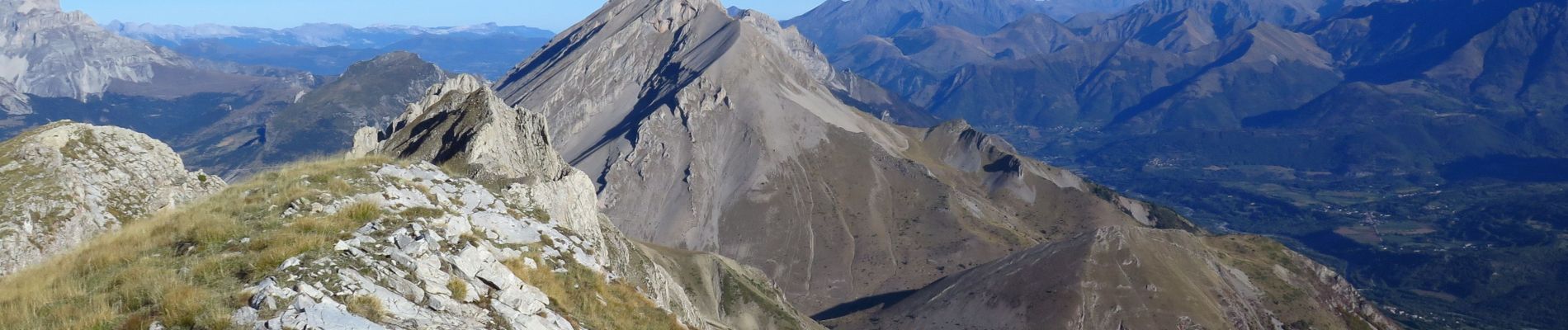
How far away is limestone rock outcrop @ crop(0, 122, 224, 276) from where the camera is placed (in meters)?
31.7

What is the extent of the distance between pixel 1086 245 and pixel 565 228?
143664mm

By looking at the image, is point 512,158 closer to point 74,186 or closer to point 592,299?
point 74,186

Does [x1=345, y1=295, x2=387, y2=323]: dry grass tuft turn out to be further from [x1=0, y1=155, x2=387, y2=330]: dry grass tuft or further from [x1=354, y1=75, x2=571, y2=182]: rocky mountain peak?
[x1=354, y1=75, x2=571, y2=182]: rocky mountain peak

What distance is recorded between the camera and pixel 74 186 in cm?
3409

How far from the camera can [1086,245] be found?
16400cm

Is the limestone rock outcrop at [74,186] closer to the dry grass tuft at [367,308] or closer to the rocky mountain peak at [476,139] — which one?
the rocky mountain peak at [476,139]

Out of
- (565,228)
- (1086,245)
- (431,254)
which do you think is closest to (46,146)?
(565,228)

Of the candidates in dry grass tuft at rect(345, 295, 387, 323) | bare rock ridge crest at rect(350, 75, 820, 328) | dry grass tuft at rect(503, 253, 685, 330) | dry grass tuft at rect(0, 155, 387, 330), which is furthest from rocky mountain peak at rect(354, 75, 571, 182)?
dry grass tuft at rect(345, 295, 387, 323)

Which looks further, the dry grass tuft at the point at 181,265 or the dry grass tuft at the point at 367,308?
the dry grass tuft at the point at 367,308

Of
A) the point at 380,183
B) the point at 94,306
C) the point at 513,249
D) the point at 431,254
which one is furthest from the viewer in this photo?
the point at 380,183

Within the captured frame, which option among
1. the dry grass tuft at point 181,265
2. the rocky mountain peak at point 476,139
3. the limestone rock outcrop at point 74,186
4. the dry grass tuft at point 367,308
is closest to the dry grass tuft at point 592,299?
the dry grass tuft at point 181,265

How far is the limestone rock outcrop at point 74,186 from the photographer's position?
104 ft

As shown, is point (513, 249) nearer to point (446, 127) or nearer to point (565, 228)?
point (565, 228)

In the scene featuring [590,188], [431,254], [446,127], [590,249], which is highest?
[431,254]
